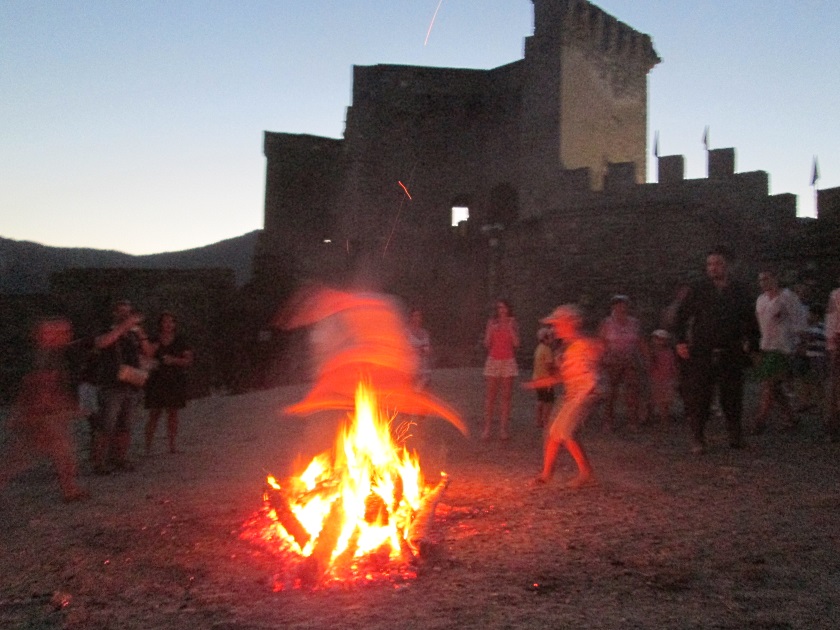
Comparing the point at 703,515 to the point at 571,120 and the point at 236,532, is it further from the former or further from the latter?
the point at 571,120

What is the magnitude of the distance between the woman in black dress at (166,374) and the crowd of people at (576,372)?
1cm

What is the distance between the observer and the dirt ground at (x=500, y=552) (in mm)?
3906

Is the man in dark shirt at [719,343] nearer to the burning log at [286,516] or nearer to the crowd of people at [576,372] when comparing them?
the crowd of people at [576,372]

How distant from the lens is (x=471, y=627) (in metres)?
3.69

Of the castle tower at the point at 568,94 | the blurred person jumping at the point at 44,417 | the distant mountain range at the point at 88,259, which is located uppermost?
the castle tower at the point at 568,94

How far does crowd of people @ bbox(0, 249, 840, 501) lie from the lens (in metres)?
6.61

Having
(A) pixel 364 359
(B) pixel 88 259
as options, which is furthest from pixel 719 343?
(B) pixel 88 259

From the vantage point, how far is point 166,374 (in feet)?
30.0

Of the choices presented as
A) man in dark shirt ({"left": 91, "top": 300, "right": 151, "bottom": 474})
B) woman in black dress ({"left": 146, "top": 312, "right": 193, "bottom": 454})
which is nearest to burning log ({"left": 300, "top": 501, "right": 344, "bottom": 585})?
man in dark shirt ({"left": 91, "top": 300, "right": 151, "bottom": 474})

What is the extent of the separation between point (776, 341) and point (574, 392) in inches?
127

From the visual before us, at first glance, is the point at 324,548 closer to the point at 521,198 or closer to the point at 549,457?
the point at 549,457

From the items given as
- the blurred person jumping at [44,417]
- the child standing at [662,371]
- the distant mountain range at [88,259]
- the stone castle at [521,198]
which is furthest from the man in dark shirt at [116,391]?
the distant mountain range at [88,259]

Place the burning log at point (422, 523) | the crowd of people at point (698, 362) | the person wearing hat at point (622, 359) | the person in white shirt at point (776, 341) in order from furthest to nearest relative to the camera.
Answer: the person wearing hat at point (622, 359) → the person in white shirt at point (776, 341) → the crowd of people at point (698, 362) → the burning log at point (422, 523)

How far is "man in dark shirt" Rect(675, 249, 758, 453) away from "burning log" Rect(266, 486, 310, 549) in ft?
14.4
